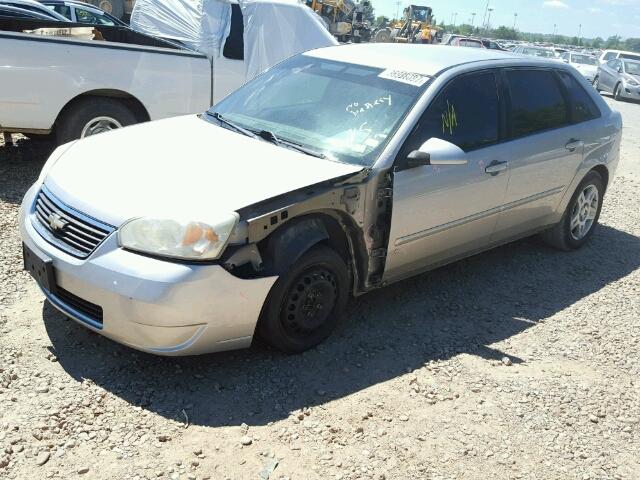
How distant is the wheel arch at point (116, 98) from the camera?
250 inches

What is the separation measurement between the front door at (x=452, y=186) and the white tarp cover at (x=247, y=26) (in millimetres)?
4014

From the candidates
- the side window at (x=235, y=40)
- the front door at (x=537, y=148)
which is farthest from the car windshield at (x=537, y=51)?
the front door at (x=537, y=148)

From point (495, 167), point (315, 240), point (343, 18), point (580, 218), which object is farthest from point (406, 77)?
point (343, 18)

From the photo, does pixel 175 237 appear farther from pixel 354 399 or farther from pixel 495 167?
pixel 495 167

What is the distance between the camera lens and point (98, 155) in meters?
3.80

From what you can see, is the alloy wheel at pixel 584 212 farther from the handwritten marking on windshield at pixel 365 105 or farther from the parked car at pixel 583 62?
the parked car at pixel 583 62

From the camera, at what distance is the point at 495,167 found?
4.49m

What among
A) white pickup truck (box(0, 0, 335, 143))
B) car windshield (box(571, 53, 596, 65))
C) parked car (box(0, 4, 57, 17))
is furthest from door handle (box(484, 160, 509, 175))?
car windshield (box(571, 53, 596, 65))

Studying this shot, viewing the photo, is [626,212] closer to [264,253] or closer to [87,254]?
[264,253]

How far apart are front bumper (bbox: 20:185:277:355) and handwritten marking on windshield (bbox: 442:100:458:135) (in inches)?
67.0

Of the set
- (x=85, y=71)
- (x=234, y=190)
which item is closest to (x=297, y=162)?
(x=234, y=190)

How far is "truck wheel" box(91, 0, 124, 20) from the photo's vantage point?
21609mm

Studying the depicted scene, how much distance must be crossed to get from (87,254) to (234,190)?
31.2 inches

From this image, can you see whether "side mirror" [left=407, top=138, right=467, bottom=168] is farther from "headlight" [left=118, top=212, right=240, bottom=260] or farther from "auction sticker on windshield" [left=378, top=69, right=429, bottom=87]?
"headlight" [left=118, top=212, right=240, bottom=260]
